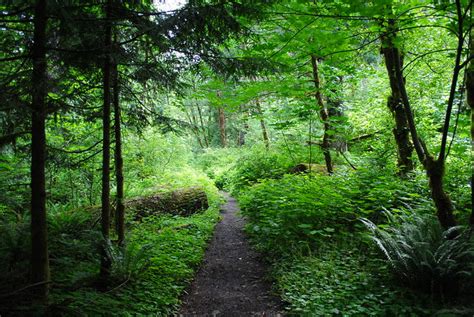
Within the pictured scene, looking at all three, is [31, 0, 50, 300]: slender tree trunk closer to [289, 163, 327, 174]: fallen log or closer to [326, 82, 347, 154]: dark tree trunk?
[326, 82, 347, 154]: dark tree trunk

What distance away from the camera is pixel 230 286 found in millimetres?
5121

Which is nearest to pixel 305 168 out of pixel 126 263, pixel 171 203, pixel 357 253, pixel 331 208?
pixel 331 208

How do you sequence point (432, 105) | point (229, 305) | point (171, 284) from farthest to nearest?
1. point (432, 105)
2. point (171, 284)
3. point (229, 305)

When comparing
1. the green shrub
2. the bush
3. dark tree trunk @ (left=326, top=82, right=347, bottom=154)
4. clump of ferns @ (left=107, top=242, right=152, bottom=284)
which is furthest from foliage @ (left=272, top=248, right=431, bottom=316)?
the green shrub

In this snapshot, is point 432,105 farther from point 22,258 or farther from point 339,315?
point 22,258

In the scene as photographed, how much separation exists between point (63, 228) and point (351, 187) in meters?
6.70

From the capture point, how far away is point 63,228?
6270 mm

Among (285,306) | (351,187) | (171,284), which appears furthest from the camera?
(351,187)

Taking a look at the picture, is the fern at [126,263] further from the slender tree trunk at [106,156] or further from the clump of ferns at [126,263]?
the slender tree trunk at [106,156]

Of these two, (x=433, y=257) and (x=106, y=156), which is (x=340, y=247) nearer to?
(x=433, y=257)

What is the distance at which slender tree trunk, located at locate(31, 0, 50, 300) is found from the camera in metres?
3.22

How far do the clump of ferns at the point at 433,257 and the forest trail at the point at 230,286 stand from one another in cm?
188

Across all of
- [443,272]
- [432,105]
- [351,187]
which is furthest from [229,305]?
[432,105]

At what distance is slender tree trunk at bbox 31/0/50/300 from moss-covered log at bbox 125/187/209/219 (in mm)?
5300
